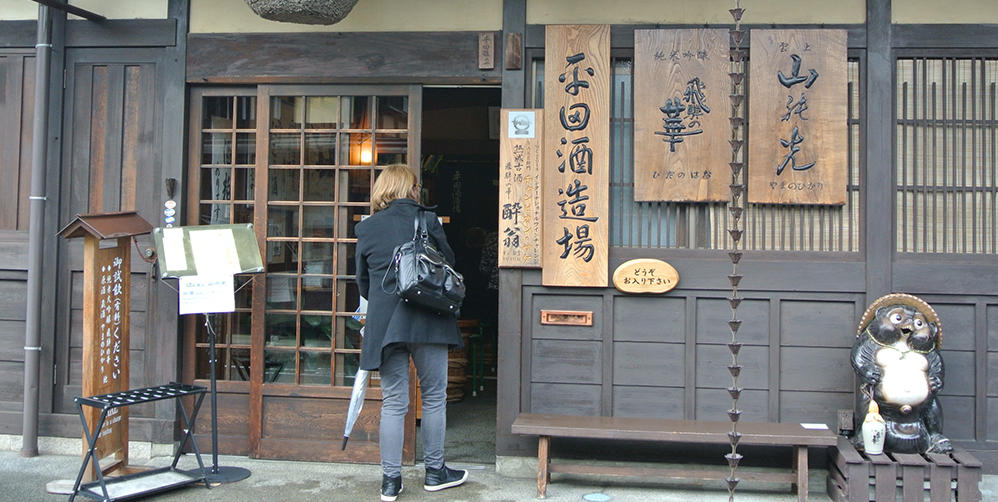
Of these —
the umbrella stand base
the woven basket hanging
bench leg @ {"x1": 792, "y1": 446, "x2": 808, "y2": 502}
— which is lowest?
the umbrella stand base

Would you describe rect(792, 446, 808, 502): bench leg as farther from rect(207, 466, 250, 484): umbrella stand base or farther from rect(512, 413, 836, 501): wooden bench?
rect(207, 466, 250, 484): umbrella stand base

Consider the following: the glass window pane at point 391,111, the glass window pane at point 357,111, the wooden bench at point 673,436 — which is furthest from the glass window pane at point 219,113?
the wooden bench at point 673,436

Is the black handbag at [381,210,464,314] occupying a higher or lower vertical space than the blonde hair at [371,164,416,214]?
lower

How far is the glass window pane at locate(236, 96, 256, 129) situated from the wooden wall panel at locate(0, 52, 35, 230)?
1673 millimetres

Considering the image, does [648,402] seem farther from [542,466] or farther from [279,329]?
[279,329]

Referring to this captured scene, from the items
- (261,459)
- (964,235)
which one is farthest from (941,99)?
(261,459)

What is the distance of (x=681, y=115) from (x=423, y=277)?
2294 millimetres

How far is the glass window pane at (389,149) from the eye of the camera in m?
6.40

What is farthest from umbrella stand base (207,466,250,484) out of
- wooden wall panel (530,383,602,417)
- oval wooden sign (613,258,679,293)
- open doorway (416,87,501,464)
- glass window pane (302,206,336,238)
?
open doorway (416,87,501,464)

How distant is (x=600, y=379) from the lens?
6047 millimetres

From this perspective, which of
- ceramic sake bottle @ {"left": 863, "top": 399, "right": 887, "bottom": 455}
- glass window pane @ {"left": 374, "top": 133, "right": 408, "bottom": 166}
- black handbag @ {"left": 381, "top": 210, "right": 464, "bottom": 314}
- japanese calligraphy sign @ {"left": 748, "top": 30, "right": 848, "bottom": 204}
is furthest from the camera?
glass window pane @ {"left": 374, "top": 133, "right": 408, "bottom": 166}

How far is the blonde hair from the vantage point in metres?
5.48

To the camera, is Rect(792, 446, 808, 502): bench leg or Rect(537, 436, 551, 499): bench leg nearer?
Rect(792, 446, 808, 502): bench leg

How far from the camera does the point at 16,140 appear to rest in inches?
263
